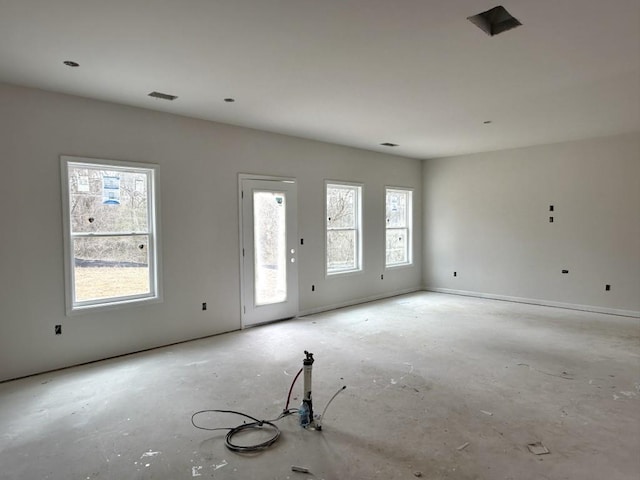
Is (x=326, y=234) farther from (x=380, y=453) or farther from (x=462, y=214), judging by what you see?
(x=380, y=453)

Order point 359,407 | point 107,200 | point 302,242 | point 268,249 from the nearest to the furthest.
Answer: point 359,407, point 107,200, point 268,249, point 302,242

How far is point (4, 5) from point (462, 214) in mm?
7065

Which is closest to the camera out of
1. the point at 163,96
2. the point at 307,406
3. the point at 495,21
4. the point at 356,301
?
the point at 495,21

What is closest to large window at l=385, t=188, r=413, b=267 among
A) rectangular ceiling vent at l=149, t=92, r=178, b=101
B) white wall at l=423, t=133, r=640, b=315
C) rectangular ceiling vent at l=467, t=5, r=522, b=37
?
white wall at l=423, t=133, r=640, b=315

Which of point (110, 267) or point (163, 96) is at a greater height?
point (163, 96)

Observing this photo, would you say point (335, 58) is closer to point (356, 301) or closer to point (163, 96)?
point (163, 96)

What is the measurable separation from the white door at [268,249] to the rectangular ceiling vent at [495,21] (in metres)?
3.38

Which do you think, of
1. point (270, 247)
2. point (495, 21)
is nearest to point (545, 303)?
point (270, 247)

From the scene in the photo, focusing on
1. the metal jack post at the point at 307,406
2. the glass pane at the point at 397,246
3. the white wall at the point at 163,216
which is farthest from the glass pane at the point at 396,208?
the metal jack post at the point at 307,406

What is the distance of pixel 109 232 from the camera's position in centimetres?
408

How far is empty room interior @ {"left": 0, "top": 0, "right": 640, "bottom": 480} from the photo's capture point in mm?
2400

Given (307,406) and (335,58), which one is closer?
(307,406)

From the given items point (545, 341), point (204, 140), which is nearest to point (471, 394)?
point (545, 341)

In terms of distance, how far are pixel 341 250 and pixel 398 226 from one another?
5.67 ft
